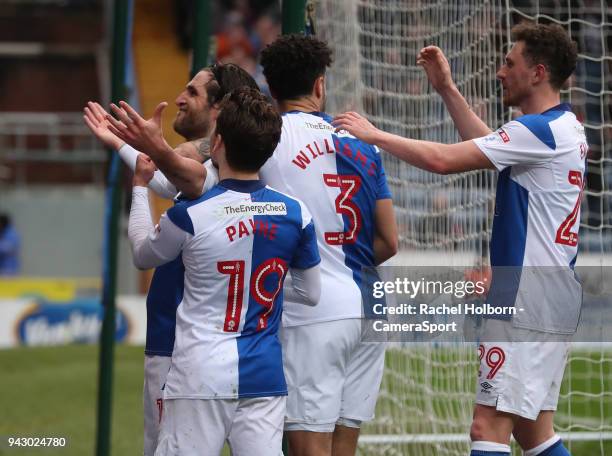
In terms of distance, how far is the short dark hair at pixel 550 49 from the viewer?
4.75 meters

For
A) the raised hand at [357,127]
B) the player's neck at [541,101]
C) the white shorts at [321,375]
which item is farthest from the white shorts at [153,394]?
the player's neck at [541,101]

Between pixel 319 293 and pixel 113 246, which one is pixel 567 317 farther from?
pixel 113 246

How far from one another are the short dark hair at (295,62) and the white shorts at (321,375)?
0.99m

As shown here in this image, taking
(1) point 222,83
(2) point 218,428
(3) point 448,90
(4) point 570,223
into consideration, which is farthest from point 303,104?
(2) point 218,428

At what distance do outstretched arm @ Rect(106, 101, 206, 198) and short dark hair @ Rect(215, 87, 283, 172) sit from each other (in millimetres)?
143

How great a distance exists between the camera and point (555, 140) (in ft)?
15.3

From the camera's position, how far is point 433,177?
7.37 metres

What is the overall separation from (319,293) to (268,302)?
278 millimetres

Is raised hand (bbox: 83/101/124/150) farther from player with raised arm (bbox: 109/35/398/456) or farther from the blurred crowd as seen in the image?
the blurred crowd

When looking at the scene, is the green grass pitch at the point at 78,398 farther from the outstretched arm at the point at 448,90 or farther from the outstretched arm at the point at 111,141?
the outstretched arm at the point at 111,141

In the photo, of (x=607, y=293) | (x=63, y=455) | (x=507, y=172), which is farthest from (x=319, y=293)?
(x=63, y=455)

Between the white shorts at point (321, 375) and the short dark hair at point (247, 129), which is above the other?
the short dark hair at point (247, 129)

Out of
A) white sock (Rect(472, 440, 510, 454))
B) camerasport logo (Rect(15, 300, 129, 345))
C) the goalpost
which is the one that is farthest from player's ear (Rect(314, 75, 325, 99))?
camerasport logo (Rect(15, 300, 129, 345))

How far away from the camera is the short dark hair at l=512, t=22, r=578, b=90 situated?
187 inches
